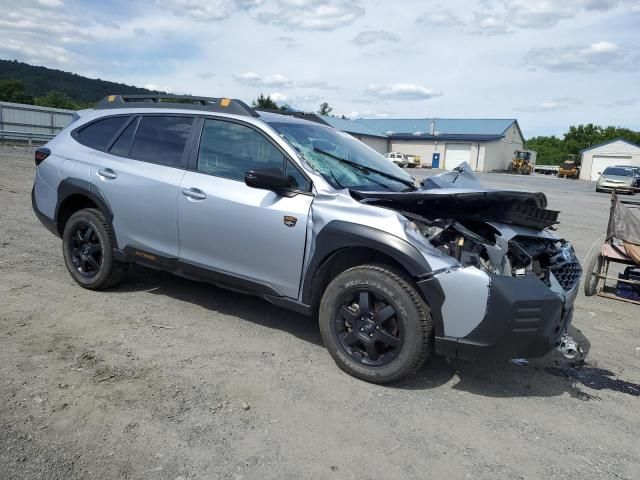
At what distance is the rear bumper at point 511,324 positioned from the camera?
317cm

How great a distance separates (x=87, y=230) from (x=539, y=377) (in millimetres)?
4227

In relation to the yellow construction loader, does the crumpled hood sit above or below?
below

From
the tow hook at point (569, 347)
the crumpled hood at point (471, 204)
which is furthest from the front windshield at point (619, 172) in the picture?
the tow hook at point (569, 347)

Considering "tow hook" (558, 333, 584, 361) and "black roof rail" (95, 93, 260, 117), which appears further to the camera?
"black roof rail" (95, 93, 260, 117)

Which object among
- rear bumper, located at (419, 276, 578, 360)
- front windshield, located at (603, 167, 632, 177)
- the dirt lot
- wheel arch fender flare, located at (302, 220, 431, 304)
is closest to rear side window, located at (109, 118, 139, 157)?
the dirt lot

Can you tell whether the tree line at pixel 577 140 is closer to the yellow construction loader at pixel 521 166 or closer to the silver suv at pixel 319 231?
the yellow construction loader at pixel 521 166

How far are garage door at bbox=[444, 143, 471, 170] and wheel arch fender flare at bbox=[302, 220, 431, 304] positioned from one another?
59.0 m

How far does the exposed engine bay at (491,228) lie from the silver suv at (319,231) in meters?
0.01

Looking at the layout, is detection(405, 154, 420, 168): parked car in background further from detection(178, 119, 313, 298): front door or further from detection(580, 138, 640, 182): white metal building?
detection(178, 119, 313, 298): front door

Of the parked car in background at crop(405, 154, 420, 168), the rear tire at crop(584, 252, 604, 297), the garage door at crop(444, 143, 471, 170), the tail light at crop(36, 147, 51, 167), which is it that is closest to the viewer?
the tail light at crop(36, 147, 51, 167)

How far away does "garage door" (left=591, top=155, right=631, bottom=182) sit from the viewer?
55.0 meters

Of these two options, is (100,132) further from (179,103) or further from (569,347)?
(569,347)

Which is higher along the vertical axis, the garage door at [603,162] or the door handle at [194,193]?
the garage door at [603,162]

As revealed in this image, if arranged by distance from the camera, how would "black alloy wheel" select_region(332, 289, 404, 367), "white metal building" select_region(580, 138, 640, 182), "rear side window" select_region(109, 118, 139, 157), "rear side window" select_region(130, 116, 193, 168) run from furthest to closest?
"white metal building" select_region(580, 138, 640, 182)
"rear side window" select_region(109, 118, 139, 157)
"rear side window" select_region(130, 116, 193, 168)
"black alloy wheel" select_region(332, 289, 404, 367)
